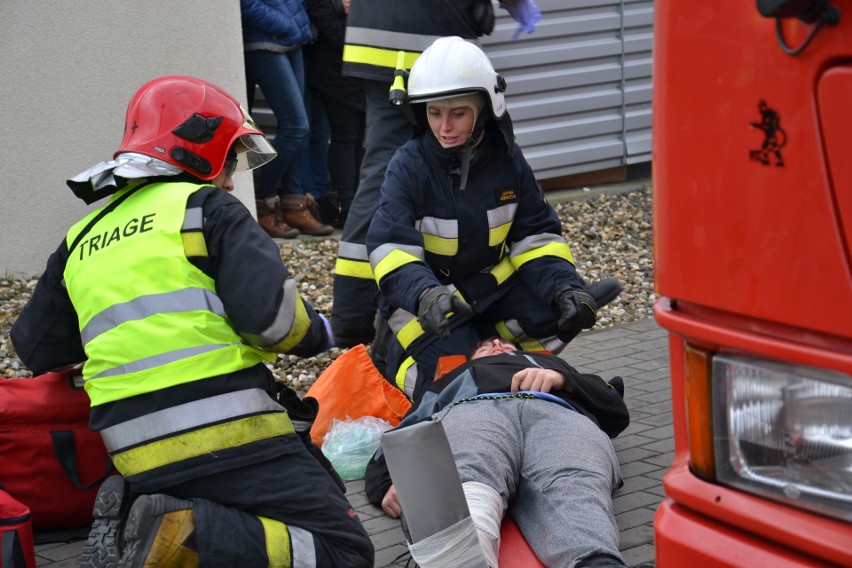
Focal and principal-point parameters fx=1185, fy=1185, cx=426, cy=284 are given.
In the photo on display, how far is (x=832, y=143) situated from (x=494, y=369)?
105 inches

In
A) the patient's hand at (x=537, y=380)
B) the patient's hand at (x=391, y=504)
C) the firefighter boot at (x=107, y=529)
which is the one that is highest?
the firefighter boot at (x=107, y=529)

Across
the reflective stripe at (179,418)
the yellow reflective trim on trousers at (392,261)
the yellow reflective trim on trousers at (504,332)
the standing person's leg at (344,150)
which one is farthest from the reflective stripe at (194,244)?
the standing person's leg at (344,150)

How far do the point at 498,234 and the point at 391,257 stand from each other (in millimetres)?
533

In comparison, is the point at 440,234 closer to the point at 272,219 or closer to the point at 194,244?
the point at 194,244

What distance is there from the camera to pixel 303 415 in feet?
11.4

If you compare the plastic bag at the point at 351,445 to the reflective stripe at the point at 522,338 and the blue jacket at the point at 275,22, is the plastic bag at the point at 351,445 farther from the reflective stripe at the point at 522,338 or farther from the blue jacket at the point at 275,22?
the blue jacket at the point at 275,22

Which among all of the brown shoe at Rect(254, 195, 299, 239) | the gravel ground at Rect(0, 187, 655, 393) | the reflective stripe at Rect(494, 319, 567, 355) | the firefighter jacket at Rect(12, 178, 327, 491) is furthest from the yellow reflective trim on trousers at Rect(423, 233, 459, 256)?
the brown shoe at Rect(254, 195, 299, 239)

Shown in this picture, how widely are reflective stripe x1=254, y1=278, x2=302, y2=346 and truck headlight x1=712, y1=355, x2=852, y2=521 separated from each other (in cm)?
162

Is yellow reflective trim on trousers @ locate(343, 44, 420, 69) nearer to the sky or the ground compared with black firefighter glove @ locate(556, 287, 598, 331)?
nearer to the sky

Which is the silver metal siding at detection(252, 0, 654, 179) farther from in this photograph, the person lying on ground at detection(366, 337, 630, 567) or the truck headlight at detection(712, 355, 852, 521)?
the truck headlight at detection(712, 355, 852, 521)

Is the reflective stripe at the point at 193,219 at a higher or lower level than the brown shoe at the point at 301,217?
higher

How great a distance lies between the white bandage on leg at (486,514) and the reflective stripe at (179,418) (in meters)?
0.66

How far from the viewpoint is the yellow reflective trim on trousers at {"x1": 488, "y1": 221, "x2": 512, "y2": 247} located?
15.5 ft

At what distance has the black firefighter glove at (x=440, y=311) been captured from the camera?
160 inches
